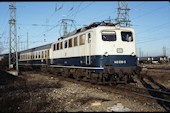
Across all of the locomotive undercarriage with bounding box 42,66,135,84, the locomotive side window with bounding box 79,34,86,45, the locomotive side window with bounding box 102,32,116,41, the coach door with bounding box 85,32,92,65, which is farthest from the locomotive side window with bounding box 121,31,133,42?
the locomotive side window with bounding box 79,34,86,45

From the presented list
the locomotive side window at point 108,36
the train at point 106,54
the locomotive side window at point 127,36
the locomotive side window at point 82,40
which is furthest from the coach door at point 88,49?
the locomotive side window at point 127,36

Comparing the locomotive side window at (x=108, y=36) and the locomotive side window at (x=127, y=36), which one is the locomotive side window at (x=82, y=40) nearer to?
the locomotive side window at (x=108, y=36)

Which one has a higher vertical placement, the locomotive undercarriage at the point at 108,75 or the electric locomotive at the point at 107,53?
the electric locomotive at the point at 107,53

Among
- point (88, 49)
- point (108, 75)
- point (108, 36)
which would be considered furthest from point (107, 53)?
point (88, 49)

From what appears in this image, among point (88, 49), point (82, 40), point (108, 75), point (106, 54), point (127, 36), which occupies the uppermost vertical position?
point (127, 36)

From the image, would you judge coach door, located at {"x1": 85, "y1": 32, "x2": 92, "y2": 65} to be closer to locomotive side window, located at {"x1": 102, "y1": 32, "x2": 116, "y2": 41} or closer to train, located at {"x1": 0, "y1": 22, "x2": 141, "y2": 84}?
train, located at {"x1": 0, "y1": 22, "x2": 141, "y2": 84}

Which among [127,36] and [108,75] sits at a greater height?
[127,36]

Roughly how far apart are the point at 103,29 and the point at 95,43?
37.5 inches

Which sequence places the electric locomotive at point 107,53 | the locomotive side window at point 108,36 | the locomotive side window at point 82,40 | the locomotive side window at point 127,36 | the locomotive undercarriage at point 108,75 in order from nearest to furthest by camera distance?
the locomotive undercarriage at point 108,75, the electric locomotive at point 107,53, the locomotive side window at point 108,36, the locomotive side window at point 127,36, the locomotive side window at point 82,40

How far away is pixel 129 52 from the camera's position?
14.5 meters

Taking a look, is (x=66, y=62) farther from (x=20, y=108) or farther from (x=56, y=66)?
(x=20, y=108)

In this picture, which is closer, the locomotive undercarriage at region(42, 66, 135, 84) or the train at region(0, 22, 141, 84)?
the locomotive undercarriage at region(42, 66, 135, 84)

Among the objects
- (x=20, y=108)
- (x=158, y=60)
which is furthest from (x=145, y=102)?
(x=158, y=60)

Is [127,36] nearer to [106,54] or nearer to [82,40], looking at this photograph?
[106,54]
